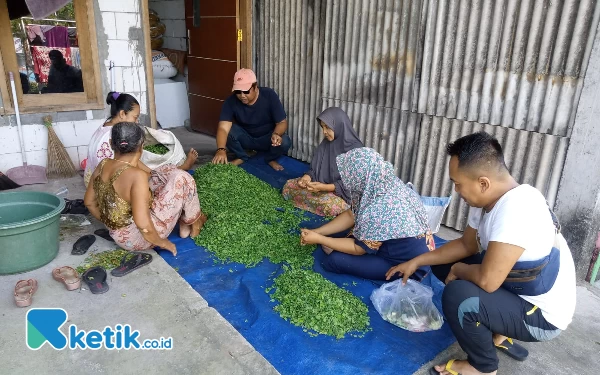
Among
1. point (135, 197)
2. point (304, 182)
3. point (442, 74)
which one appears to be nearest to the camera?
point (135, 197)

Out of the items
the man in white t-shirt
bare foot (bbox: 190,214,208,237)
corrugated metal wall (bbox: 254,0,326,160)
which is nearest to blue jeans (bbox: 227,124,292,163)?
corrugated metal wall (bbox: 254,0,326,160)

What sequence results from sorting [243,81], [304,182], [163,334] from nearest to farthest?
[163,334]
[304,182]
[243,81]

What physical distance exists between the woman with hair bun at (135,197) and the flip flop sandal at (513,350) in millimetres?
2291

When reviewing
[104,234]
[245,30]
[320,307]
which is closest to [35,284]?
[104,234]

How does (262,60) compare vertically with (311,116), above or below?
above

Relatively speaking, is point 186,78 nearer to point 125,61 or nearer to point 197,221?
point 125,61

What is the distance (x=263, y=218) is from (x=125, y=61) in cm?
295

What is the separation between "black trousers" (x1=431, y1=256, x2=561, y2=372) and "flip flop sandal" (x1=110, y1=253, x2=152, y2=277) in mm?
2064

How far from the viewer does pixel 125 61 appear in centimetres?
522

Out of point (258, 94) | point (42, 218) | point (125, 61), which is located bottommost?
point (42, 218)

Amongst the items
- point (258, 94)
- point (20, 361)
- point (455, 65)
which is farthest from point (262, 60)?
point (20, 361)

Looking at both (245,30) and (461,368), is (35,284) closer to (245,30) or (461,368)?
(461,368)

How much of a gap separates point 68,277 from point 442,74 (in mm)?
3481

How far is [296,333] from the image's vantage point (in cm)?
240
